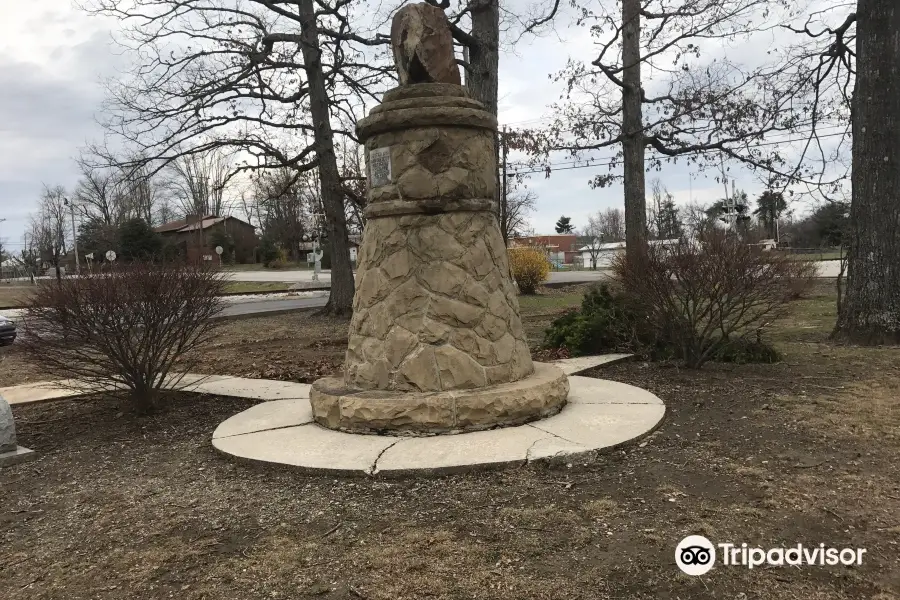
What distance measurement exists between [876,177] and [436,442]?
7462 millimetres

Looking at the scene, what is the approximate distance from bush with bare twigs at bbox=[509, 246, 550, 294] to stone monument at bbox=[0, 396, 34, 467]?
18632 mm

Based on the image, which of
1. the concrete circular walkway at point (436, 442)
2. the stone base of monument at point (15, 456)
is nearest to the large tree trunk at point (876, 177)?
the concrete circular walkway at point (436, 442)

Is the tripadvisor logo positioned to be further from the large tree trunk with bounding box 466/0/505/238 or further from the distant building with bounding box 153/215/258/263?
the distant building with bounding box 153/215/258/263

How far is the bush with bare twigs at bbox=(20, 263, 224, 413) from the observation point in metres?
5.48

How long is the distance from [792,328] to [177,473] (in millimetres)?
10026

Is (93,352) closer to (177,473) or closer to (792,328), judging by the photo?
(177,473)

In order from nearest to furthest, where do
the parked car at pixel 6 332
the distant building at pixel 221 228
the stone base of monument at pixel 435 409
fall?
the stone base of monument at pixel 435 409
the parked car at pixel 6 332
the distant building at pixel 221 228

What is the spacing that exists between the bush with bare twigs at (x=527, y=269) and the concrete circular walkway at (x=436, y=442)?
1744 cm

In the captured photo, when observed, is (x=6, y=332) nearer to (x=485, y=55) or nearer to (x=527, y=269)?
(x=485, y=55)

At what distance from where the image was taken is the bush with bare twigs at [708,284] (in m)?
6.23

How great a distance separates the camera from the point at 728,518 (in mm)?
3150

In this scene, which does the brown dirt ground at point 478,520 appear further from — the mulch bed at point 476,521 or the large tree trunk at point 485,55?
the large tree trunk at point 485,55

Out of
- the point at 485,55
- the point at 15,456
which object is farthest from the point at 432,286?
the point at 485,55

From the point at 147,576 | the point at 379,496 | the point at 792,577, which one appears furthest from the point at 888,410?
the point at 147,576
